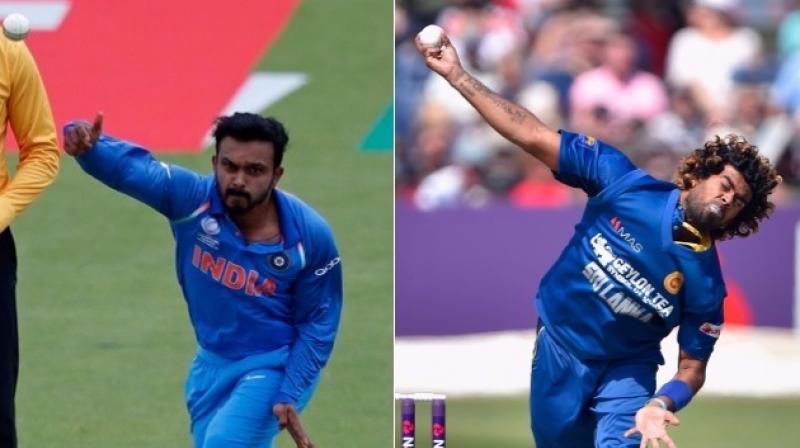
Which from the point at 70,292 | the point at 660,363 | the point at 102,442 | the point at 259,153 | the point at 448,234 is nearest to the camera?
the point at 259,153

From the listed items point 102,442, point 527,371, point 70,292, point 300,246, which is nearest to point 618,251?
point 300,246

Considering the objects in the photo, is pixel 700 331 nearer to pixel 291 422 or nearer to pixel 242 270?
pixel 291 422

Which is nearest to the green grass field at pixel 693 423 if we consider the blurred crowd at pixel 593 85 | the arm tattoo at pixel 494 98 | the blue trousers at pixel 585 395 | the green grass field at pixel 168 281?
the green grass field at pixel 168 281

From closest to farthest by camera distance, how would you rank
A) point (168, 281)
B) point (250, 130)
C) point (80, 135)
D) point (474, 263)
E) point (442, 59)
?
point (80, 135) → point (250, 130) → point (442, 59) → point (168, 281) → point (474, 263)

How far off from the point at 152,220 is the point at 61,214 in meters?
0.69

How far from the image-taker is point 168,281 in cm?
1180

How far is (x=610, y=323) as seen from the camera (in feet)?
22.1

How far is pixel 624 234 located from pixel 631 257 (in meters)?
0.10

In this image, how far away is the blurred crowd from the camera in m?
13.3

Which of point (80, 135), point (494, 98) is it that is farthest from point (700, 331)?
point (80, 135)

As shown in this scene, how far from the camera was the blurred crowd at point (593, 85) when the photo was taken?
43.7 ft

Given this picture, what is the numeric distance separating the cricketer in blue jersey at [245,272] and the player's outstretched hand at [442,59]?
25.2 inches

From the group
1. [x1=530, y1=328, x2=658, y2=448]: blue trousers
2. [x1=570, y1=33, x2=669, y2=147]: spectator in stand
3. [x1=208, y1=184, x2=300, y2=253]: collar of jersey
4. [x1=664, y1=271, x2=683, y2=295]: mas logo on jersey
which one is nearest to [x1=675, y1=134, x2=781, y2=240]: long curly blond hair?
[x1=664, y1=271, x2=683, y2=295]: mas logo on jersey

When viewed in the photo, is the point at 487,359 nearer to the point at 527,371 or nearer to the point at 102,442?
the point at 527,371
